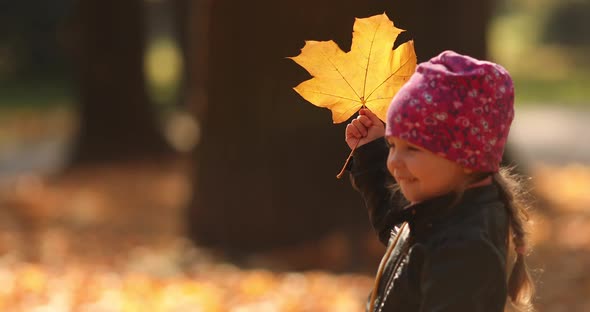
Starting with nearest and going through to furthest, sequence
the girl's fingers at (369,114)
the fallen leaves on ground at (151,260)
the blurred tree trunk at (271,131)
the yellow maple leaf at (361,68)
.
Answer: the yellow maple leaf at (361,68) < the girl's fingers at (369,114) < the fallen leaves on ground at (151,260) < the blurred tree trunk at (271,131)

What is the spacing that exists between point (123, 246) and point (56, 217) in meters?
1.55

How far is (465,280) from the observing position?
7.04 feet

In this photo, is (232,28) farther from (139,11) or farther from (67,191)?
(139,11)

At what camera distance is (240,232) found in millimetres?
6910

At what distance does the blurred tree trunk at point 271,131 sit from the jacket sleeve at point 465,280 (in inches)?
158

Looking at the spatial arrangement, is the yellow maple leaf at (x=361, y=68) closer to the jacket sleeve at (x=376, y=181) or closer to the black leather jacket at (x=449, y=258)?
the jacket sleeve at (x=376, y=181)

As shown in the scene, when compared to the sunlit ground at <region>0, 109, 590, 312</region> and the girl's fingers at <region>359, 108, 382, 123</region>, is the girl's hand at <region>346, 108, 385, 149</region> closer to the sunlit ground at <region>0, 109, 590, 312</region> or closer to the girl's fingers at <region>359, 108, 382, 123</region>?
the girl's fingers at <region>359, 108, 382, 123</region>

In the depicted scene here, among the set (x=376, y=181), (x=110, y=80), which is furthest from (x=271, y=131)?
(x=110, y=80)

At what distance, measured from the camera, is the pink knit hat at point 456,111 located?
2.23 m

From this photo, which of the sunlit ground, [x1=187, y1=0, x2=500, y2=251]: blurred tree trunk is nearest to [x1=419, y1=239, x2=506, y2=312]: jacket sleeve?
the sunlit ground

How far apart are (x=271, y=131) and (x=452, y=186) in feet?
14.2

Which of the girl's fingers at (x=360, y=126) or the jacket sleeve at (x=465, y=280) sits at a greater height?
the girl's fingers at (x=360, y=126)

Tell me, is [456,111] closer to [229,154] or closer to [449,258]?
[449,258]

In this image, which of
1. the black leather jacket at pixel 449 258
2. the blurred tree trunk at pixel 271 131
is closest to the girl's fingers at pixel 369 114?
the black leather jacket at pixel 449 258
